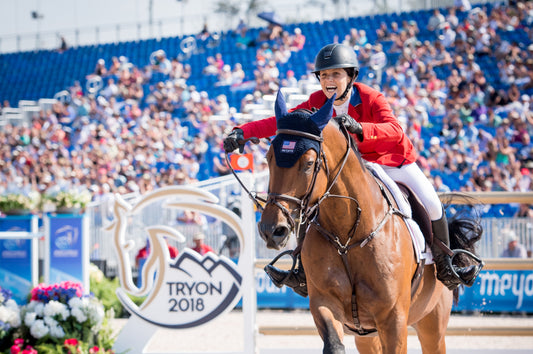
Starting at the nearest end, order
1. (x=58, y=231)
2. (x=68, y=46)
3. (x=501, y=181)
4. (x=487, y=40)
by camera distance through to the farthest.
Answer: (x=58, y=231) < (x=501, y=181) < (x=487, y=40) < (x=68, y=46)

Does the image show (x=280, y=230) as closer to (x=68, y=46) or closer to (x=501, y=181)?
(x=501, y=181)

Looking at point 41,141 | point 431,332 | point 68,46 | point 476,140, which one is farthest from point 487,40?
point 68,46

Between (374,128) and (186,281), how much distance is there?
312cm

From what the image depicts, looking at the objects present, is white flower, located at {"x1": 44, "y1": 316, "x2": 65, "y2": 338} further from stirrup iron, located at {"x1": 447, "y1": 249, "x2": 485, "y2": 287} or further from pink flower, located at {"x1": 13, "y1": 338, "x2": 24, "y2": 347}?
stirrup iron, located at {"x1": 447, "y1": 249, "x2": 485, "y2": 287}

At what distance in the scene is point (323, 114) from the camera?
9.63 ft

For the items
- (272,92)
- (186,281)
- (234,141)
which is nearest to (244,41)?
(272,92)

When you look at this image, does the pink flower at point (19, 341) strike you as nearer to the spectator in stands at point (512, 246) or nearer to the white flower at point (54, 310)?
the white flower at point (54, 310)

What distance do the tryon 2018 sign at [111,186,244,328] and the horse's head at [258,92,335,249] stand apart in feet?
9.34

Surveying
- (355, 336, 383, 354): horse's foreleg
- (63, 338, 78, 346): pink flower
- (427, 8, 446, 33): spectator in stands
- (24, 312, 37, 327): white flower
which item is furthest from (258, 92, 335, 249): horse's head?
(427, 8, 446, 33): spectator in stands

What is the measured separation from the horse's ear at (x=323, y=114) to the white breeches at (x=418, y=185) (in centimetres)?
114

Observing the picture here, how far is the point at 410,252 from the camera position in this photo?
365 centimetres

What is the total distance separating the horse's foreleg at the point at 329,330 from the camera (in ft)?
10.4

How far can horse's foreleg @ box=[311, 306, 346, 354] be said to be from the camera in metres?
3.17

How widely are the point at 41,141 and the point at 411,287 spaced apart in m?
17.8
